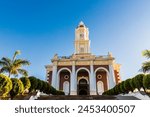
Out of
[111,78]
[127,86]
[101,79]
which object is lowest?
[127,86]

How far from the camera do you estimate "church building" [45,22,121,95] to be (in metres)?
36.8

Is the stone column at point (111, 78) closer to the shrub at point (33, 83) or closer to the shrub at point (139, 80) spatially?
the shrub at point (139, 80)

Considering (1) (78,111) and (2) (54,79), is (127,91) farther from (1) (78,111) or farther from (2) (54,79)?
(2) (54,79)

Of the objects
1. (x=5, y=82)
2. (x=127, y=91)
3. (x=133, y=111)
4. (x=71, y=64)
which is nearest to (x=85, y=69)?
(x=71, y=64)

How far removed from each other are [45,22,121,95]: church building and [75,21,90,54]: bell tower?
172 inches

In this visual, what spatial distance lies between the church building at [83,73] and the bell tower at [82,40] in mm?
4371

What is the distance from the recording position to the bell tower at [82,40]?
152 feet

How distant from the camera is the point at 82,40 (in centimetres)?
4753

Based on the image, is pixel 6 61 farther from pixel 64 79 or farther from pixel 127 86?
A: pixel 64 79

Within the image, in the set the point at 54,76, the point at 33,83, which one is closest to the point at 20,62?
the point at 33,83

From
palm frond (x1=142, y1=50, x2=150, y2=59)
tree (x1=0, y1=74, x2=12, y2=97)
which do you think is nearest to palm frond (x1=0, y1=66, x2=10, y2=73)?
tree (x1=0, y1=74, x2=12, y2=97)

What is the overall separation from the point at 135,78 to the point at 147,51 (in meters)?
5.54

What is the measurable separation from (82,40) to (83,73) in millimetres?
10792

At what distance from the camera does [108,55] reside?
1567 inches
